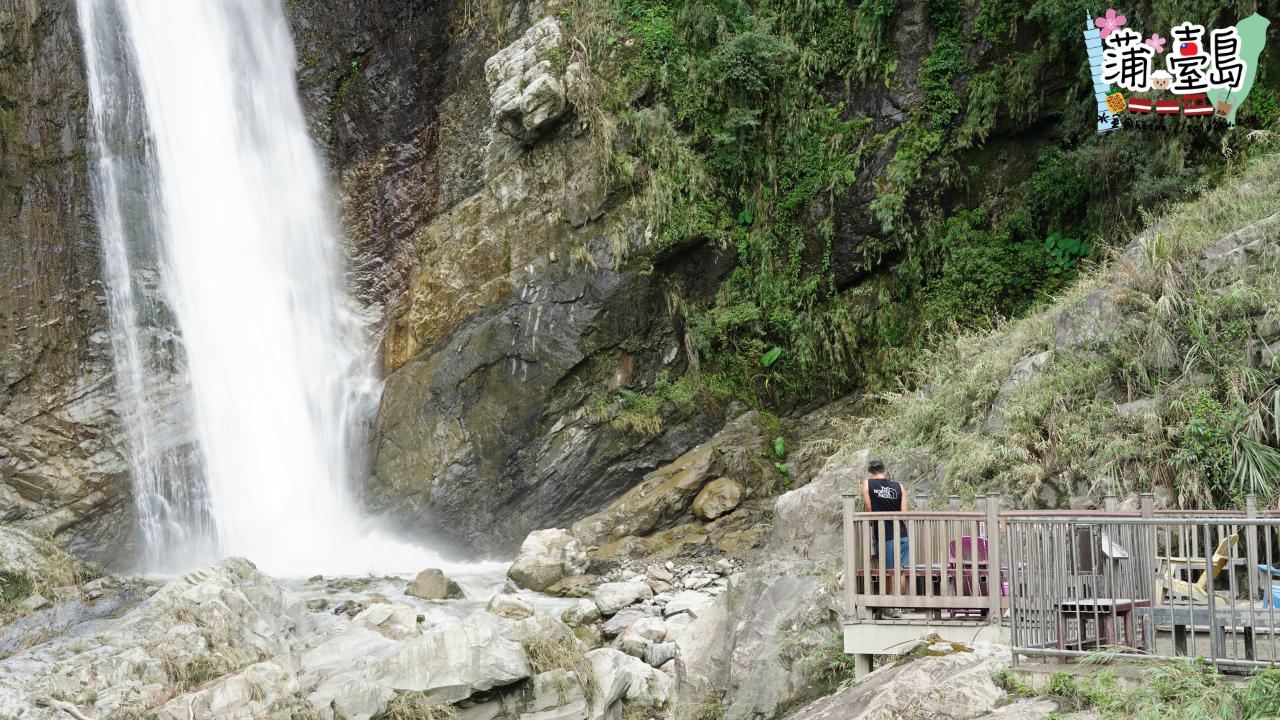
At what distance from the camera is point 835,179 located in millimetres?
17484

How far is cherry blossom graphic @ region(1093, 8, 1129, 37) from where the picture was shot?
548 inches

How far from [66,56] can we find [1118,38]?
1891 centimetres

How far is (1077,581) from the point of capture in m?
5.25

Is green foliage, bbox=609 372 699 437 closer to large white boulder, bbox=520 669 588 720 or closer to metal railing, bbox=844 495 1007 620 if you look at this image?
large white boulder, bbox=520 669 588 720

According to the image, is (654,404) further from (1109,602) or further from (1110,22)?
(1109,602)

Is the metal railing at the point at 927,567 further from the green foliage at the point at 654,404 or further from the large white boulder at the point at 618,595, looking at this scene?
the green foliage at the point at 654,404

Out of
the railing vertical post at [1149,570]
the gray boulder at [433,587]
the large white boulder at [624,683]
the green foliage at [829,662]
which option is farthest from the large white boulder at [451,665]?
the railing vertical post at [1149,570]

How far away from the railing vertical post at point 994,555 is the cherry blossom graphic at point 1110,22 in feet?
34.4

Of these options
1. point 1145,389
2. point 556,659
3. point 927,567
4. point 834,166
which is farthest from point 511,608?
point 834,166

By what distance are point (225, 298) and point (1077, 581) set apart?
17357 mm

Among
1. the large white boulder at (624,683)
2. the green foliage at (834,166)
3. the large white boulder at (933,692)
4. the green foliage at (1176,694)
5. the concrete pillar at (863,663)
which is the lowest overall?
the large white boulder at (624,683)

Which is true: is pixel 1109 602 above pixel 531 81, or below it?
below

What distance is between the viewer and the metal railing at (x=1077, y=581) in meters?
4.91

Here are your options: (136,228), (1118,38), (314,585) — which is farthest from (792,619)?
(136,228)
